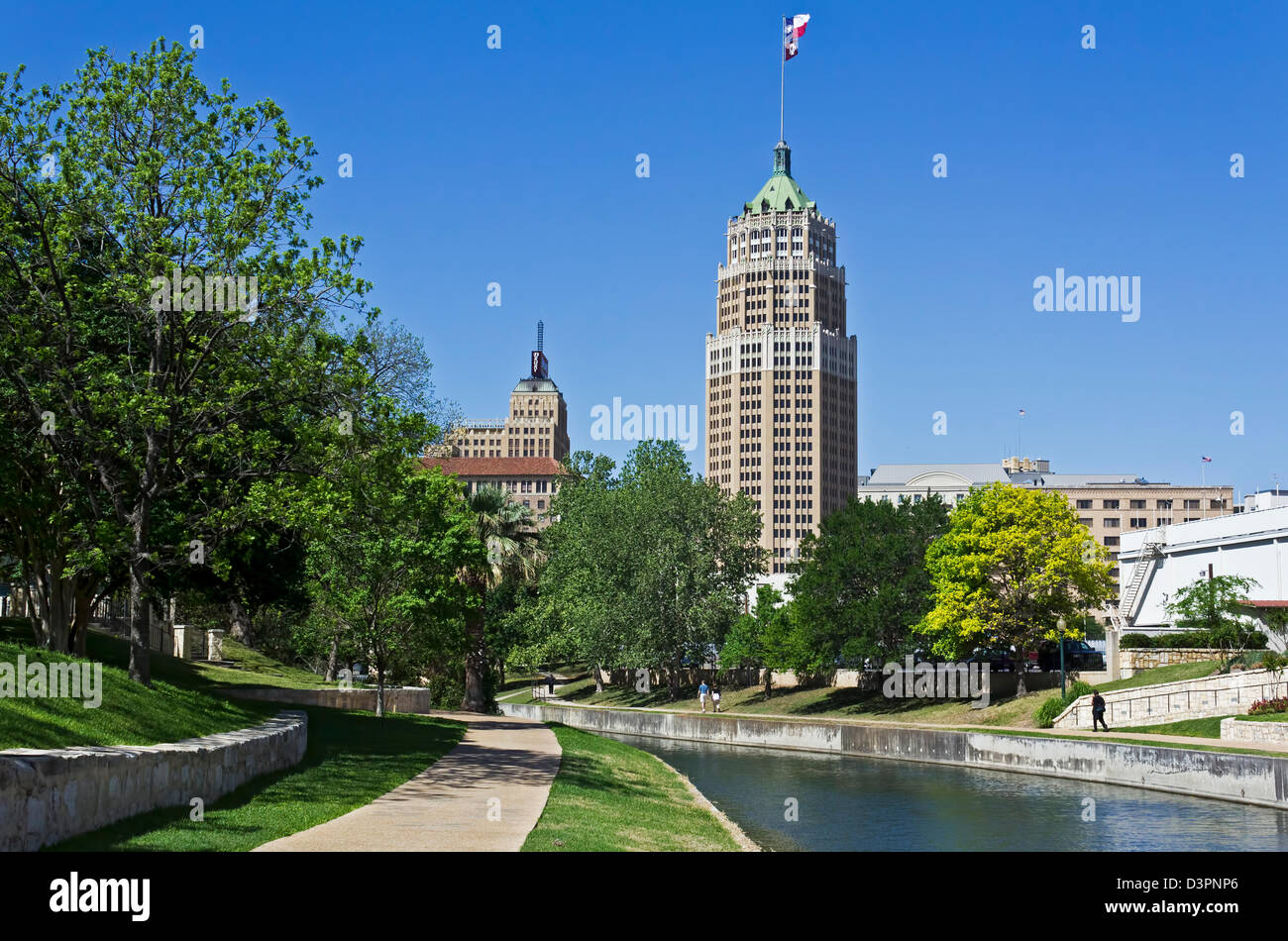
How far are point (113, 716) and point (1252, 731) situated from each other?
33771 millimetres

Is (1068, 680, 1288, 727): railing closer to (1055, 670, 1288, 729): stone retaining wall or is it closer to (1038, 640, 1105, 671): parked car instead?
(1055, 670, 1288, 729): stone retaining wall

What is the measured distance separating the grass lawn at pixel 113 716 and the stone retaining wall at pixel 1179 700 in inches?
1300

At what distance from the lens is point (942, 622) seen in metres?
56.3

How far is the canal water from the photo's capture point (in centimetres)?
2641

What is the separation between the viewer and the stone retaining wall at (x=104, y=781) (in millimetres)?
12609

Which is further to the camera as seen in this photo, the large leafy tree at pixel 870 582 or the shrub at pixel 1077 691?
the large leafy tree at pixel 870 582

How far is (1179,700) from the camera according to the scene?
44.7 m

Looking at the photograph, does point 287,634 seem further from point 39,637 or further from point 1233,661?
point 1233,661

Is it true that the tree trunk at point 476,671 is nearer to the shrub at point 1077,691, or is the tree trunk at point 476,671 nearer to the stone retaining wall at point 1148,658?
the shrub at point 1077,691

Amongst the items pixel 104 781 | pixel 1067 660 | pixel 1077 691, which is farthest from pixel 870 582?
pixel 104 781
